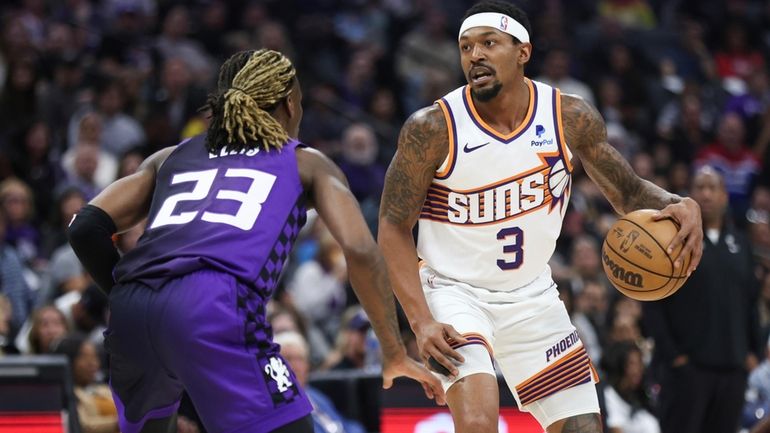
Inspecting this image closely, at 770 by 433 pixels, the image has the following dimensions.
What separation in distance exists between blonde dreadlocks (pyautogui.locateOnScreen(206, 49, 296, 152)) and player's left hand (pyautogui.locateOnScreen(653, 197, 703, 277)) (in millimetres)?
1793

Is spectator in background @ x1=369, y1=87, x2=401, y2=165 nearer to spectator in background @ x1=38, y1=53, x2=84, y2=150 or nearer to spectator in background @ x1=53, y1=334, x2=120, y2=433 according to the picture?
spectator in background @ x1=38, y1=53, x2=84, y2=150

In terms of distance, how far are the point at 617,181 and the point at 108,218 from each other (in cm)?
235

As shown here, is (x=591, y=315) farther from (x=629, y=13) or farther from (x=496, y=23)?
(x=629, y=13)

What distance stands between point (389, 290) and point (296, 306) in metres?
6.04

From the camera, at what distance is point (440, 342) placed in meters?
5.21

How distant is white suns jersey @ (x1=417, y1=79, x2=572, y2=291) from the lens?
5.46 m

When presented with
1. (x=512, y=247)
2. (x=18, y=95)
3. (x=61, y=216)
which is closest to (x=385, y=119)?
(x=18, y=95)

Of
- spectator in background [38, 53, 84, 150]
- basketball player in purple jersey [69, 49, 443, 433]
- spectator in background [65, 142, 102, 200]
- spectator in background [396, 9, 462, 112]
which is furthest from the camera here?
spectator in background [396, 9, 462, 112]

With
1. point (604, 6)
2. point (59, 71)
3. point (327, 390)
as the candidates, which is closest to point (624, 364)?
point (327, 390)

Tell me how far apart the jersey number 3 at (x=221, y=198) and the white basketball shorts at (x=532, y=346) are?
4.24 ft

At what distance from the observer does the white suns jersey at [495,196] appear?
5.46m

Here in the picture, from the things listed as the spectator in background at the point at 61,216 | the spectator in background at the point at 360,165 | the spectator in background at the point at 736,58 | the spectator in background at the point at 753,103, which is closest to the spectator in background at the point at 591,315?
the spectator in background at the point at 360,165

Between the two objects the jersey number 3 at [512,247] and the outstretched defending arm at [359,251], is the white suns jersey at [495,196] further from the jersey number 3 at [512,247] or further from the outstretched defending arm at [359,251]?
the outstretched defending arm at [359,251]

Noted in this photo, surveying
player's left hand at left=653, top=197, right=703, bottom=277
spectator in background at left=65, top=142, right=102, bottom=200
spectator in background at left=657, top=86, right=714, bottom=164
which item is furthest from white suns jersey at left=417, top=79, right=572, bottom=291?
spectator in background at left=657, top=86, right=714, bottom=164
